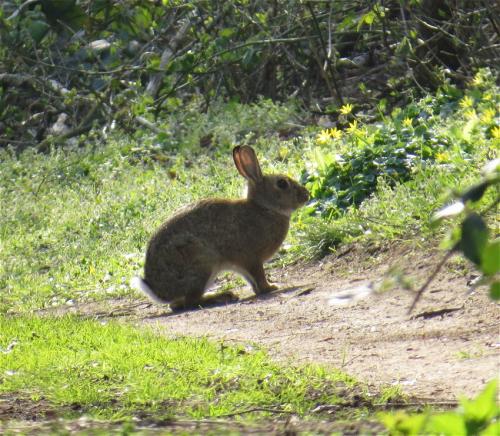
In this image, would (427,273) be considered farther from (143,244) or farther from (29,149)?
(29,149)

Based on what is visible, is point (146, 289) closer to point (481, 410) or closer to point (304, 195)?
point (304, 195)

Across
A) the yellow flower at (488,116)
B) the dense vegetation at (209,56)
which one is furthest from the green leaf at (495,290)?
the dense vegetation at (209,56)

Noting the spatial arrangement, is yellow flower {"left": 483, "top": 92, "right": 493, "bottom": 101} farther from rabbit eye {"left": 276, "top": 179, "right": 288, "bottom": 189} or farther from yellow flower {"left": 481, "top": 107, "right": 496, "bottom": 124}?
rabbit eye {"left": 276, "top": 179, "right": 288, "bottom": 189}

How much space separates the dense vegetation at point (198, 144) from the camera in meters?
5.57

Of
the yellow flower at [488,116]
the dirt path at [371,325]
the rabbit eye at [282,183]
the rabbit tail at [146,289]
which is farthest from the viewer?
the yellow flower at [488,116]

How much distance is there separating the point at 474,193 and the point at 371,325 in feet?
15.5

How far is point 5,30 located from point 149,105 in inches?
76.0

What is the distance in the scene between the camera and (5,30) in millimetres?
13766

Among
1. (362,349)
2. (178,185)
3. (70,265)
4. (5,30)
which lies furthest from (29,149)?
(362,349)

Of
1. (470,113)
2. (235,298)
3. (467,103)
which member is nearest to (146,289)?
(235,298)

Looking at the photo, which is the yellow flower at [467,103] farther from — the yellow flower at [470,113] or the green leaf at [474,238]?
the green leaf at [474,238]

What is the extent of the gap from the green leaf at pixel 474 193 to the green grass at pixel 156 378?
2896 mm

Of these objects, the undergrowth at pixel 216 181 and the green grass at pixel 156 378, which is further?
the undergrowth at pixel 216 181

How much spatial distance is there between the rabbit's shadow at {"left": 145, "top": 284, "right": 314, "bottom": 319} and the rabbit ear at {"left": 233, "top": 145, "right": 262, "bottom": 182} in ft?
2.91
